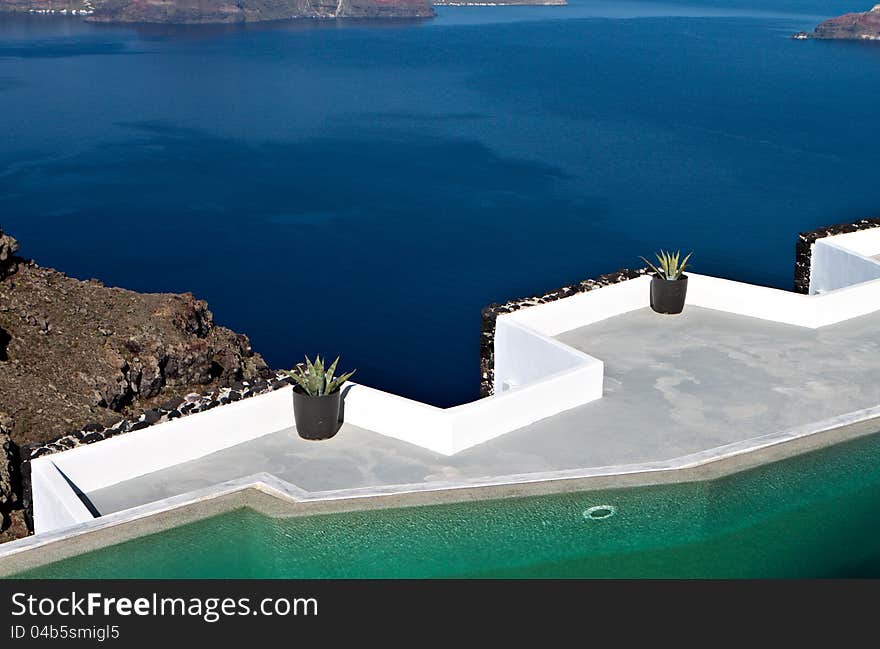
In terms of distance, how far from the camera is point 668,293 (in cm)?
1509

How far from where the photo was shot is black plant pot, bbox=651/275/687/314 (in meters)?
15.1

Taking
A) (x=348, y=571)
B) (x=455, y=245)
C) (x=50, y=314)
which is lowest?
(x=455, y=245)

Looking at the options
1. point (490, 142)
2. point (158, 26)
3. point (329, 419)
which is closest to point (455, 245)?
point (490, 142)

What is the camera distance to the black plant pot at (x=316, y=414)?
1152cm

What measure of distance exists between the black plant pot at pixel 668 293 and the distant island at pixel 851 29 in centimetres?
10246

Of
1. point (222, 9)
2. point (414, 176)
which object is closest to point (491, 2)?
point (222, 9)

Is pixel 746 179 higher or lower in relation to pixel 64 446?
lower

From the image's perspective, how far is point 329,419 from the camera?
1161 centimetres

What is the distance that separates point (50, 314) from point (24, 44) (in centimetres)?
9614

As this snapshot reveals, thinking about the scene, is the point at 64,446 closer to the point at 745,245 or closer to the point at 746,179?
the point at 745,245

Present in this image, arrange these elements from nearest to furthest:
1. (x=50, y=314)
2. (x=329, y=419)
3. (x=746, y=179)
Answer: (x=329, y=419), (x=50, y=314), (x=746, y=179)

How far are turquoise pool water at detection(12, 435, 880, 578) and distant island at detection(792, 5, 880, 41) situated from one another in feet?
353

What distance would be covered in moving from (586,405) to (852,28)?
368ft

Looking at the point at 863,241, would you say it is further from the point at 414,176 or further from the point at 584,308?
the point at 414,176
